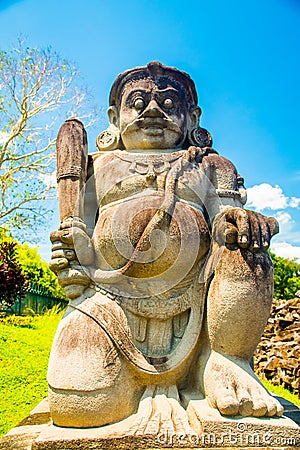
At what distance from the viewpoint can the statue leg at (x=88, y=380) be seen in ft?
7.66

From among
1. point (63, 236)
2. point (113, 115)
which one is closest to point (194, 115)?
point (113, 115)

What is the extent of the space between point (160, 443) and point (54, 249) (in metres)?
1.35

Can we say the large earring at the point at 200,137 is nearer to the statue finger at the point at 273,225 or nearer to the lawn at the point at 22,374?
the statue finger at the point at 273,225

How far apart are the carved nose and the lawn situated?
130 inches

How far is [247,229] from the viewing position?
98.8 inches

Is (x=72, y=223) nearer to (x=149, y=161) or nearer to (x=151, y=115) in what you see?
(x=149, y=161)

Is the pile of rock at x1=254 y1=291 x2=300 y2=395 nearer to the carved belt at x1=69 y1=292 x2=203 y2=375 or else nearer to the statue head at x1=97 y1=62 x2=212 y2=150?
the carved belt at x1=69 y1=292 x2=203 y2=375

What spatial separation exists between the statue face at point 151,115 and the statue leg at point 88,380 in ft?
5.13

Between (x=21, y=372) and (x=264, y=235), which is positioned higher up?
(x=264, y=235)

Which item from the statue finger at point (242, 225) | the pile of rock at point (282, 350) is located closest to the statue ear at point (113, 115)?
the statue finger at point (242, 225)

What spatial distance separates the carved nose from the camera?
323 centimetres

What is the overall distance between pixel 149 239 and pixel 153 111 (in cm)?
115

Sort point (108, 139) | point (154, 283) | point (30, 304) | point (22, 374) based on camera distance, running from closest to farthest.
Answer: point (154, 283) → point (108, 139) → point (22, 374) → point (30, 304)

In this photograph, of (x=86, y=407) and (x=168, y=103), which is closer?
(x=86, y=407)
